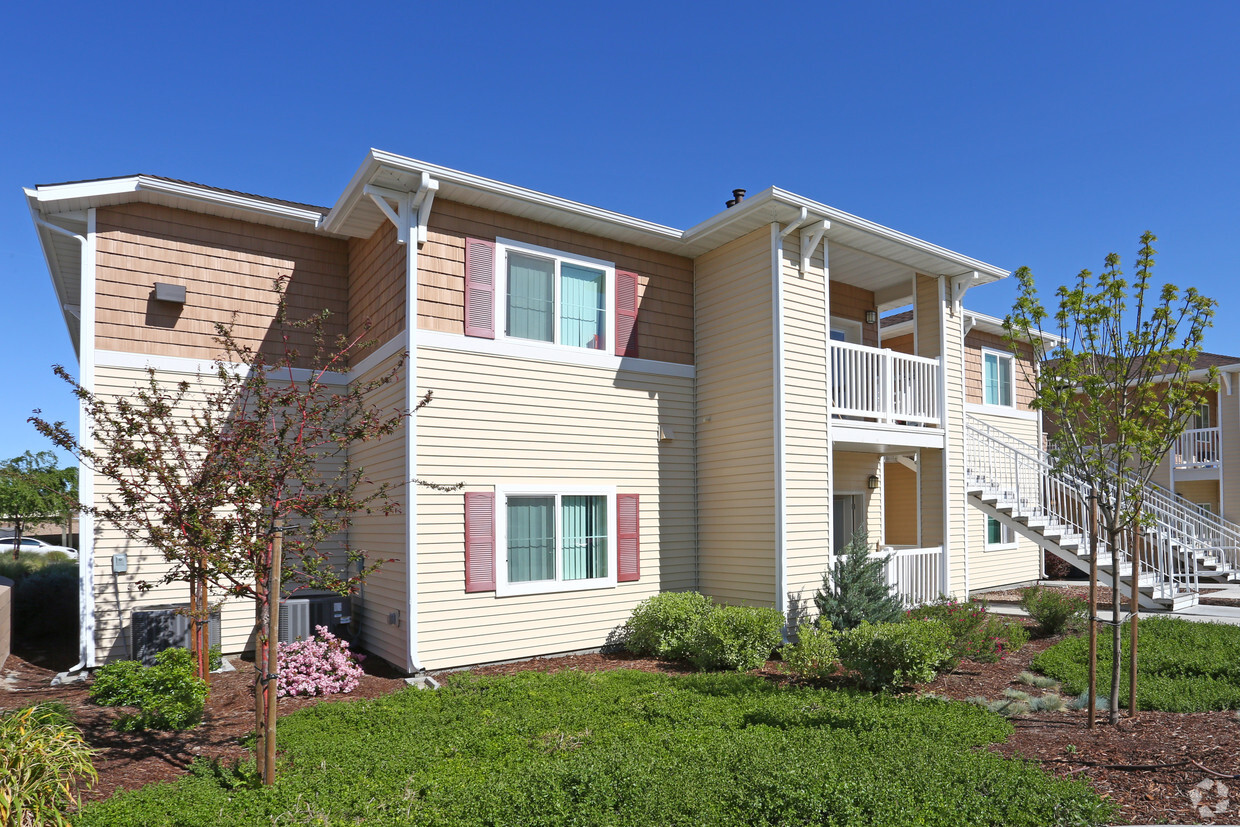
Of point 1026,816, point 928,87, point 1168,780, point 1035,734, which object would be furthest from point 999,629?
point 928,87

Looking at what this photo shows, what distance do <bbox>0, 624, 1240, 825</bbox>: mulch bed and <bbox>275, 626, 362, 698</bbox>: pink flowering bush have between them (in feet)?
0.52

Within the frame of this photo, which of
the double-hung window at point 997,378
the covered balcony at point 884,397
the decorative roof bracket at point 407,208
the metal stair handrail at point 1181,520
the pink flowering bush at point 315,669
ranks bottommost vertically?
the pink flowering bush at point 315,669

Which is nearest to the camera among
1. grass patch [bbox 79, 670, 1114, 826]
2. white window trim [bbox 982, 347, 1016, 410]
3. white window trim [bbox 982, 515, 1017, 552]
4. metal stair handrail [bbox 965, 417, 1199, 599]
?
grass patch [bbox 79, 670, 1114, 826]

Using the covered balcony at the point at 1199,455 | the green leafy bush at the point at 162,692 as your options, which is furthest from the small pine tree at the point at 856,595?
the covered balcony at the point at 1199,455

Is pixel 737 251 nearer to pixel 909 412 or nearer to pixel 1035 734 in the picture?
pixel 909 412

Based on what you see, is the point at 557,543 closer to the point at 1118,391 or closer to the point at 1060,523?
the point at 1118,391

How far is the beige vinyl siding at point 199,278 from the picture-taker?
9.54 metres

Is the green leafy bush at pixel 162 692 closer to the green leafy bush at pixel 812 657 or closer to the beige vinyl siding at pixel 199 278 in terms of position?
the beige vinyl siding at pixel 199 278

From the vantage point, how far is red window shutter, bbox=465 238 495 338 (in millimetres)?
9305

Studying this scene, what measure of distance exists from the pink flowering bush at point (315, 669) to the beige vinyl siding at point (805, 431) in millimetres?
5472

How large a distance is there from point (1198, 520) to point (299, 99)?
59.3 ft

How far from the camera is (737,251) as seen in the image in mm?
10797

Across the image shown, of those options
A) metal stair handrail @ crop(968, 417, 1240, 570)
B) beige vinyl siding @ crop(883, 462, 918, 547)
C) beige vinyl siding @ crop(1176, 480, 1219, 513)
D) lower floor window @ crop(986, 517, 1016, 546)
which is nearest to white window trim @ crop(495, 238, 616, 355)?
metal stair handrail @ crop(968, 417, 1240, 570)

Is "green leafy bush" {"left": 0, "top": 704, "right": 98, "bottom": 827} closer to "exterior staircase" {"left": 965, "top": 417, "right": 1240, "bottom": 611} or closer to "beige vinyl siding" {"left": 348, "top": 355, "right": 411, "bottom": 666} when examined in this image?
"beige vinyl siding" {"left": 348, "top": 355, "right": 411, "bottom": 666}
